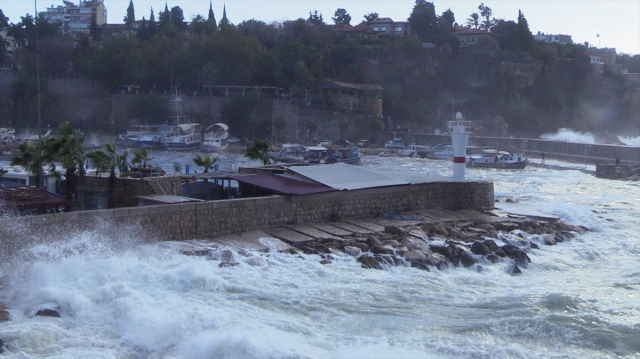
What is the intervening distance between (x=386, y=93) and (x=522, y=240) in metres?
42.0

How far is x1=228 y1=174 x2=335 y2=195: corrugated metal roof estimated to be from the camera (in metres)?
17.8

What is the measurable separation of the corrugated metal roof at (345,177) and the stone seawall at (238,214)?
206 millimetres

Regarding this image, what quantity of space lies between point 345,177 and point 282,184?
2.25 m

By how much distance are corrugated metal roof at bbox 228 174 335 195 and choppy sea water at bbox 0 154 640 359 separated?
3040 mm

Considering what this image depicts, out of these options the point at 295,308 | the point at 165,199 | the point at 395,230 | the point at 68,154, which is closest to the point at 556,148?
the point at 395,230

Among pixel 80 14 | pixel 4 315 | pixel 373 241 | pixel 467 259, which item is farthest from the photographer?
pixel 80 14

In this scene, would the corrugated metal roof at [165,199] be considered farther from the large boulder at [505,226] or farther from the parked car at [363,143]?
the parked car at [363,143]

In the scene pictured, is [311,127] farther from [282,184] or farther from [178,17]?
[282,184]

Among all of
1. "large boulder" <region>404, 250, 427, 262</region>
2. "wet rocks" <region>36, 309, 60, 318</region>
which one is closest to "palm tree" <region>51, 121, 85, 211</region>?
"wet rocks" <region>36, 309, 60, 318</region>

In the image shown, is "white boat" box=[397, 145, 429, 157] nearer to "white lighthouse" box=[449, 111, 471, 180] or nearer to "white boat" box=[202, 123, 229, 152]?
"white boat" box=[202, 123, 229, 152]

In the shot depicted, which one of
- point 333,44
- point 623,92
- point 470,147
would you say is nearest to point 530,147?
point 470,147

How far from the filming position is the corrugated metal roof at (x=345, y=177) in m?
19.2

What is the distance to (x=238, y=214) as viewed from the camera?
53.5ft

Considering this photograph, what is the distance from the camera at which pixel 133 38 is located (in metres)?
60.8
